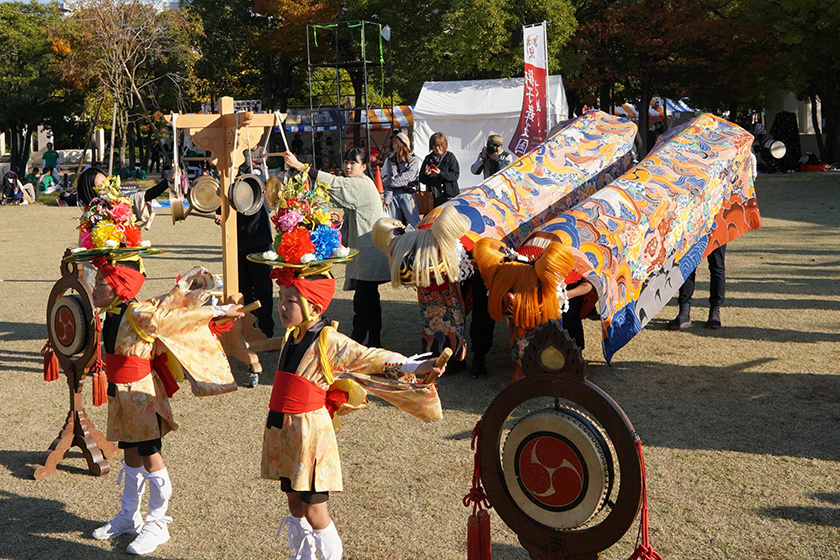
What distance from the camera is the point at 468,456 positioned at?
469 cm

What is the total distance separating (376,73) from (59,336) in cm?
2721

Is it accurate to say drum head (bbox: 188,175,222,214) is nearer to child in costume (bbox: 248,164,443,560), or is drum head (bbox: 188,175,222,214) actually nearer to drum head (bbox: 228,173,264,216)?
drum head (bbox: 228,173,264,216)

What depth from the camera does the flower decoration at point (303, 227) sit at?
124 inches

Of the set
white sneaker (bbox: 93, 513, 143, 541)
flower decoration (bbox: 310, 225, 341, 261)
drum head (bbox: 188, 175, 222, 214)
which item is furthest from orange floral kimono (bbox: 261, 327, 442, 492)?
drum head (bbox: 188, 175, 222, 214)

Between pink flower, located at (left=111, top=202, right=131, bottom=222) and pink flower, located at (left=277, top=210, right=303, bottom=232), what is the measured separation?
135 cm

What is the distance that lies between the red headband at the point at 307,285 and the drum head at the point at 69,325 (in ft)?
5.93

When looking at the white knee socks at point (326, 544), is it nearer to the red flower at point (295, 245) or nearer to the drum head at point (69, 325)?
the red flower at point (295, 245)

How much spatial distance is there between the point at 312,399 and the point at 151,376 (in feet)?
3.71

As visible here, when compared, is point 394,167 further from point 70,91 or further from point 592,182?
point 70,91

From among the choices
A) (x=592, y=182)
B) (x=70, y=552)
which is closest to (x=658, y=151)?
(x=592, y=182)

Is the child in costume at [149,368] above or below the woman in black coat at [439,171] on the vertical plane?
below

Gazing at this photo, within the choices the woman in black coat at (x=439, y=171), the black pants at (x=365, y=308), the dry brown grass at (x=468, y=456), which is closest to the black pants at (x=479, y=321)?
the dry brown grass at (x=468, y=456)

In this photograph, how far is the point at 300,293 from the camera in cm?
317

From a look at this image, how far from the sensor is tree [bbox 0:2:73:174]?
30.0 metres
